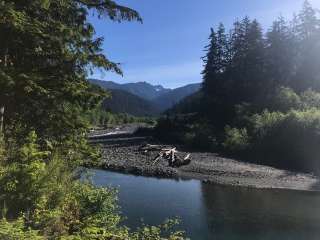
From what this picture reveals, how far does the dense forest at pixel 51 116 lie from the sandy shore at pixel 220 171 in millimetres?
25790

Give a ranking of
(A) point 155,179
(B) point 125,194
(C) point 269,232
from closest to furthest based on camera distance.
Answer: (C) point 269,232
(B) point 125,194
(A) point 155,179

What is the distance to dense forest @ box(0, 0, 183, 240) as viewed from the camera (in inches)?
361

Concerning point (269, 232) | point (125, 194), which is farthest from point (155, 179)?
point (269, 232)

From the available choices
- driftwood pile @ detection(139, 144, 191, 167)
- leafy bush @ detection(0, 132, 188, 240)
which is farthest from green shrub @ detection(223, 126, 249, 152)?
leafy bush @ detection(0, 132, 188, 240)

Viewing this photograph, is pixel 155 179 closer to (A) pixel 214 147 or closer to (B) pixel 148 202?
(B) pixel 148 202

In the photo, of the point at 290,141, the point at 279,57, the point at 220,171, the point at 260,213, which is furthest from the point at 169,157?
the point at 279,57

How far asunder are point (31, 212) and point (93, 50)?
593cm

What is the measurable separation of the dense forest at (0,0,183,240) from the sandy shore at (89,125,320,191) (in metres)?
25.8

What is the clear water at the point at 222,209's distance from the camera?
881 inches

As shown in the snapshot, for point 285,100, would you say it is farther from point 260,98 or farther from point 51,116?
point 51,116

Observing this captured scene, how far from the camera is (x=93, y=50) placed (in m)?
13.8

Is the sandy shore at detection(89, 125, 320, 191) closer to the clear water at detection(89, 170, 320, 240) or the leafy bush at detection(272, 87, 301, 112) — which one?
the clear water at detection(89, 170, 320, 240)

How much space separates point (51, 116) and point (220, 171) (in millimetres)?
31982

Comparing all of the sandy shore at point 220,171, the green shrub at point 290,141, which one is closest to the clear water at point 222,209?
the sandy shore at point 220,171
